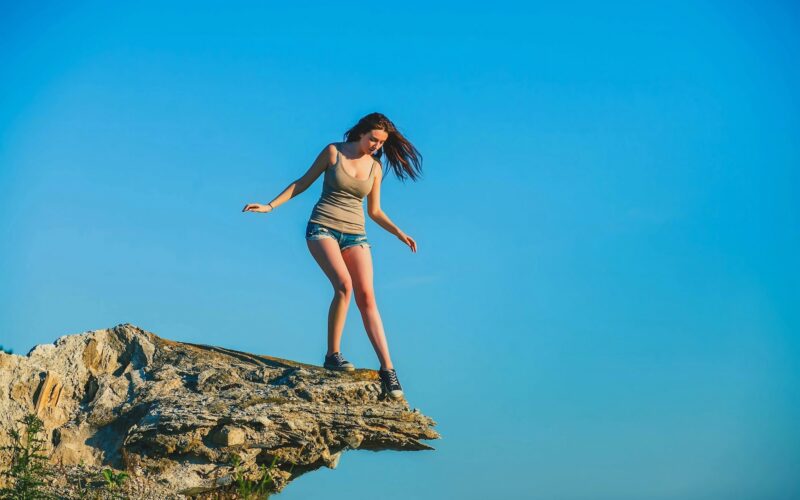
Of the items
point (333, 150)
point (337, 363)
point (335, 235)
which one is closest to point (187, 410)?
point (337, 363)

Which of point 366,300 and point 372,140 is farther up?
point 372,140

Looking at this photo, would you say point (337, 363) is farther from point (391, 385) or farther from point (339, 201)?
point (339, 201)

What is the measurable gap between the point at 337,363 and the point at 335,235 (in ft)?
5.24

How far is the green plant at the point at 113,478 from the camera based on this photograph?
9.41 metres

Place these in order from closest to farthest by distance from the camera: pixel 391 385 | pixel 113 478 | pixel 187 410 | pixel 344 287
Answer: pixel 113 478, pixel 187 410, pixel 344 287, pixel 391 385

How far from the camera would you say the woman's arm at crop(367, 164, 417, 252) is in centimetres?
1204

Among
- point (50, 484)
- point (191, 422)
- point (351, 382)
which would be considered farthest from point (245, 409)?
point (50, 484)

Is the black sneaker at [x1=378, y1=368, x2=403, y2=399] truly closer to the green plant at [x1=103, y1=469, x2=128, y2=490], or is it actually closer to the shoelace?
the shoelace

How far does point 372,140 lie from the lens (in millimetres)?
11672

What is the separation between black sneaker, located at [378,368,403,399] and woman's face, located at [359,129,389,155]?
9.12ft

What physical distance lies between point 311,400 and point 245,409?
31.7 inches

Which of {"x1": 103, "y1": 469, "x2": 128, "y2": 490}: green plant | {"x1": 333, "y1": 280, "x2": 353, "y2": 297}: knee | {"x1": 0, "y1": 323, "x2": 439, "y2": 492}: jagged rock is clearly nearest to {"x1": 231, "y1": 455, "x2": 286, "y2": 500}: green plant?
{"x1": 0, "y1": 323, "x2": 439, "y2": 492}: jagged rock

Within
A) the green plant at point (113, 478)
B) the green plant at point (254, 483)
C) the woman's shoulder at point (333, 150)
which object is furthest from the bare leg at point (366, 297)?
the green plant at point (113, 478)

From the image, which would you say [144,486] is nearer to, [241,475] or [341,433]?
[241,475]
